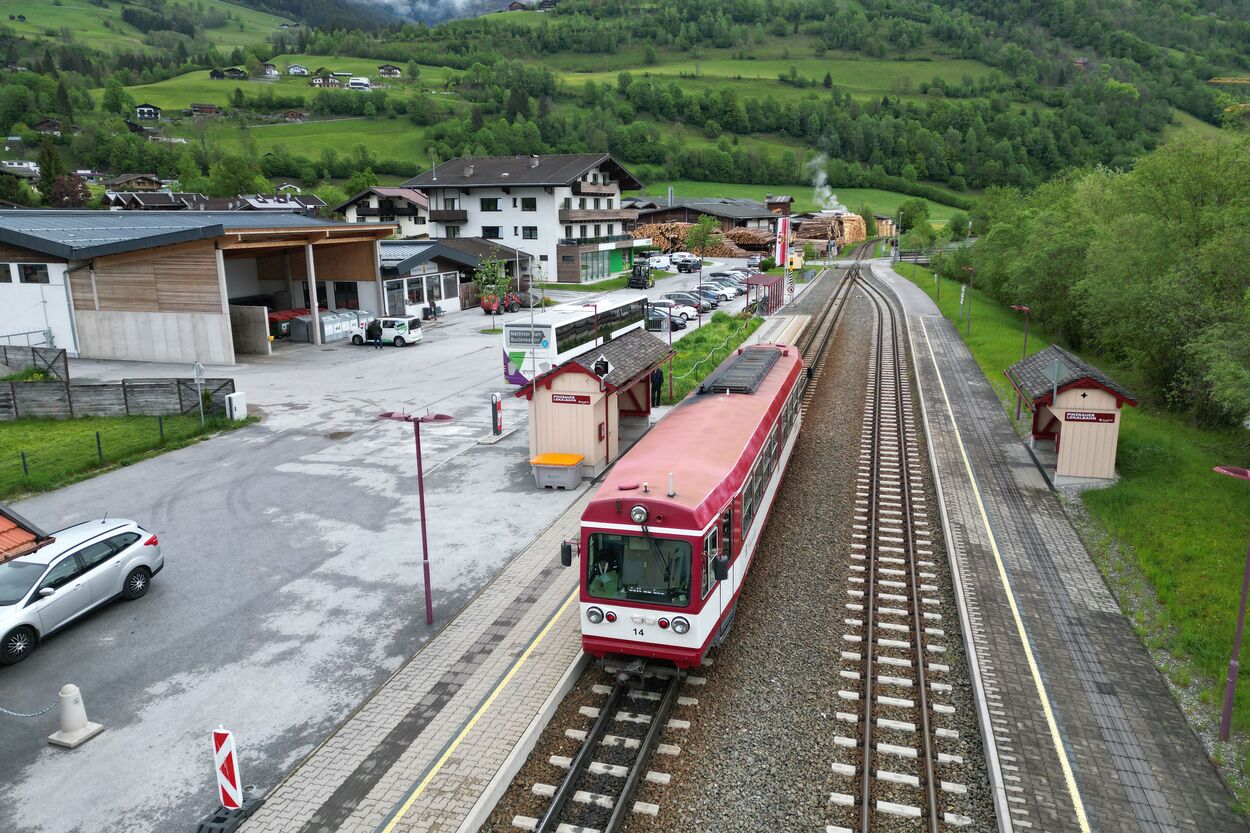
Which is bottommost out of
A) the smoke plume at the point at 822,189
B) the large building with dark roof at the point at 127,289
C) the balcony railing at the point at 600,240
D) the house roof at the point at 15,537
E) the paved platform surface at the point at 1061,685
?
the paved platform surface at the point at 1061,685

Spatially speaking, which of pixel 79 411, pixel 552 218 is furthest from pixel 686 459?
pixel 552 218

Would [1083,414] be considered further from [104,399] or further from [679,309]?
[679,309]

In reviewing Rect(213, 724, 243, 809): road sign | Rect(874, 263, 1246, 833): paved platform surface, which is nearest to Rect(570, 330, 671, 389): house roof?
Rect(874, 263, 1246, 833): paved platform surface

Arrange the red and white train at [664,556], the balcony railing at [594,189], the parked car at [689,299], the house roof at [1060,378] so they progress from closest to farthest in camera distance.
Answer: the red and white train at [664,556]
the house roof at [1060,378]
the parked car at [689,299]
the balcony railing at [594,189]

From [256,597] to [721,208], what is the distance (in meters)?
90.7

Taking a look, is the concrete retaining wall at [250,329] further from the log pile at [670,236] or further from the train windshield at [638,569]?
the log pile at [670,236]

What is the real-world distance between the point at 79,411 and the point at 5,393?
2.54 meters

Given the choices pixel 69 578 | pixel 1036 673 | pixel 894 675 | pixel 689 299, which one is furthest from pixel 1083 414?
pixel 689 299

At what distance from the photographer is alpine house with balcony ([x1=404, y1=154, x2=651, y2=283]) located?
6819cm

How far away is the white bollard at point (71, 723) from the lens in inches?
433

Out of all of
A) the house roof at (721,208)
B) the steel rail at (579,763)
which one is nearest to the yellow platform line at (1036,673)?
the steel rail at (579,763)

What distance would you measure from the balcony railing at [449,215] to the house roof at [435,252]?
813 centimetres

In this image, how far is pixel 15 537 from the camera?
12102 millimetres

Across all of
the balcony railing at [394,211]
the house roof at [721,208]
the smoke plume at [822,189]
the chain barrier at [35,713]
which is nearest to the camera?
the chain barrier at [35,713]
